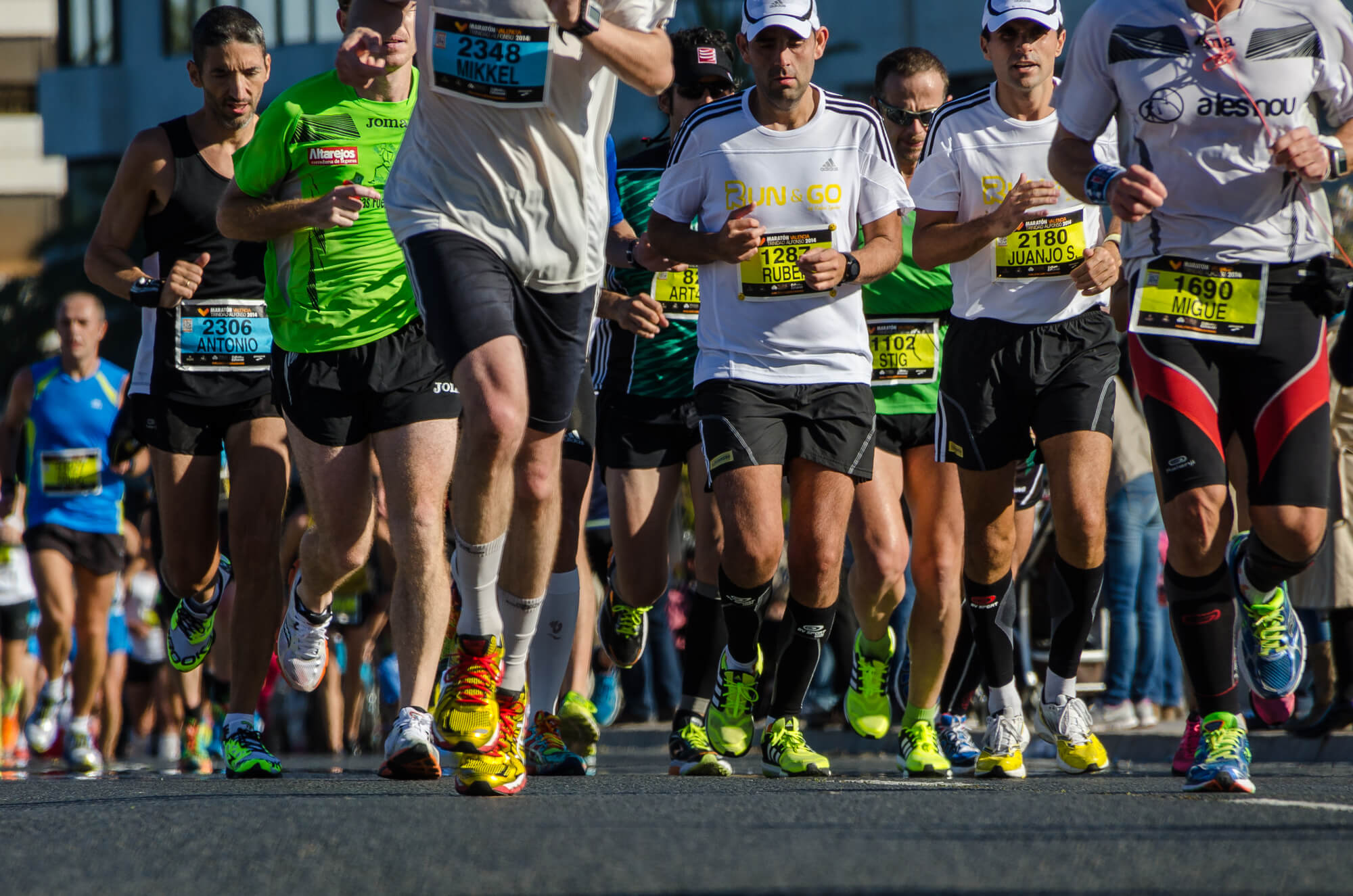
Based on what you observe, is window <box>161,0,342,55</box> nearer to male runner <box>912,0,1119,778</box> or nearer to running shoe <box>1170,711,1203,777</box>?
male runner <box>912,0,1119,778</box>

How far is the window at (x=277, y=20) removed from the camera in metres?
35.8

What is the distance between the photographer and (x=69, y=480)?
11.7 metres

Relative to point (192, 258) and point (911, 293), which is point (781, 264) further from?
point (192, 258)

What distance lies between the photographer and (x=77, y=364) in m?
11.7

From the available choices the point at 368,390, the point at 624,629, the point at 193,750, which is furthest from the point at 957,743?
the point at 193,750

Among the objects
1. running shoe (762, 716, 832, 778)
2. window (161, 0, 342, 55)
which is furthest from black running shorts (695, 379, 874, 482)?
window (161, 0, 342, 55)

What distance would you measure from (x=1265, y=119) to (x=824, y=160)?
182 cm

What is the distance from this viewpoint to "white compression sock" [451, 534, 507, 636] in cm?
512

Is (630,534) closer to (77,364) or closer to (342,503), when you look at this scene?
(342,503)

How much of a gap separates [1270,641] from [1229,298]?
1.00m

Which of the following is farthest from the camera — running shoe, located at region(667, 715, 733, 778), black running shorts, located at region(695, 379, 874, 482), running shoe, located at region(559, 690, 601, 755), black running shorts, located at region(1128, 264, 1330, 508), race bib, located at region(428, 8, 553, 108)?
running shoe, located at region(559, 690, 601, 755)

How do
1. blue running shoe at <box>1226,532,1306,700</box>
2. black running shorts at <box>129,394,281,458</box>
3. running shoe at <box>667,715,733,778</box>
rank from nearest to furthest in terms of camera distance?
blue running shoe at <box>1226,532,1306,700</box>
running shoe at <box>667,715,733,778</box>
black running shorts at <box>129,394,281,458</box>

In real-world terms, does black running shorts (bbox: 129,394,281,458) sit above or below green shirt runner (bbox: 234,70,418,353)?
below

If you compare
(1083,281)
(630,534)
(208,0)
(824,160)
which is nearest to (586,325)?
(824,160)
